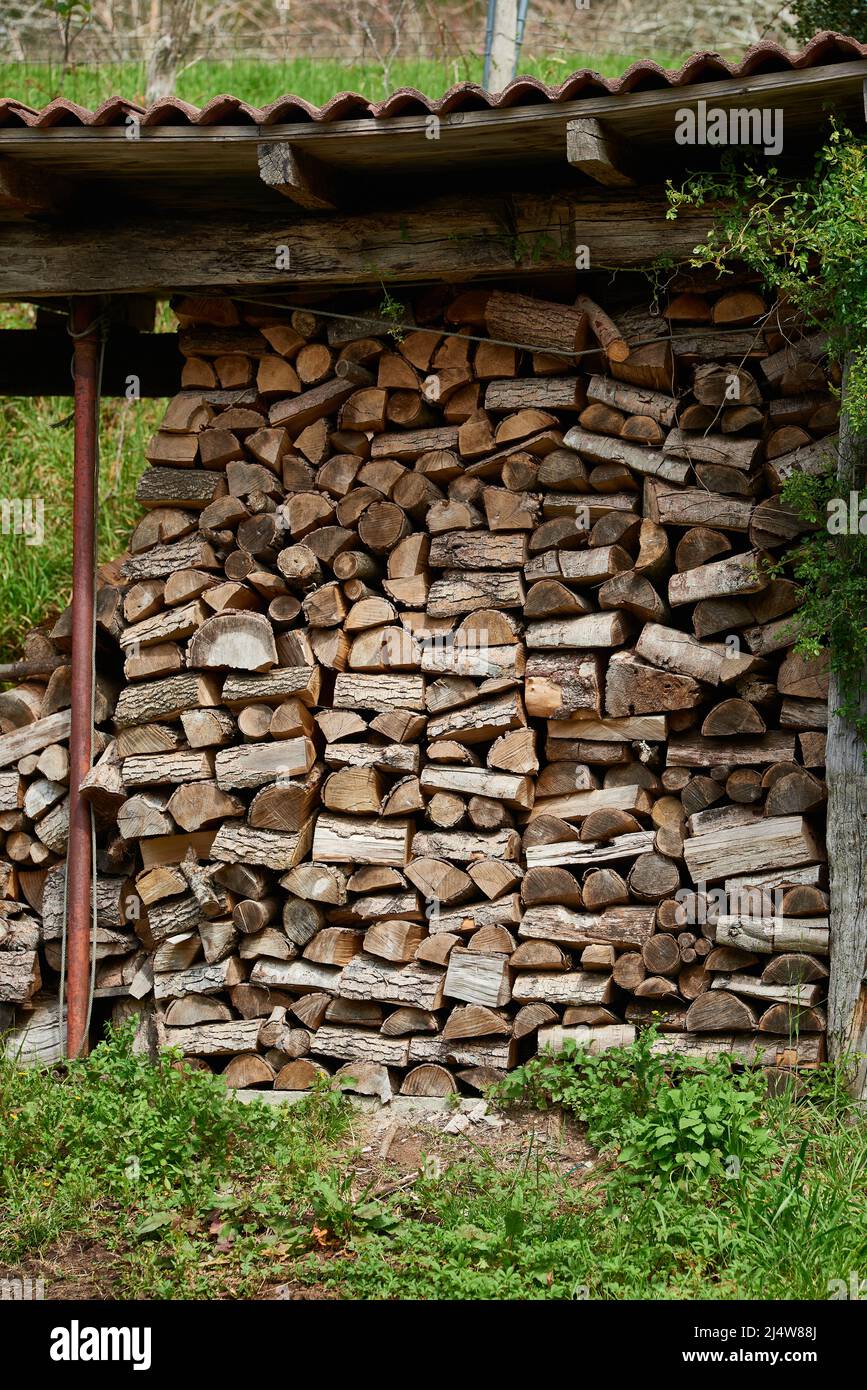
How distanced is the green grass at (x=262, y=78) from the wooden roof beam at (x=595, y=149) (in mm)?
7005

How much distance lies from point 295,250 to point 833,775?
2.88m

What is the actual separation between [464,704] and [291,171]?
2029 mm

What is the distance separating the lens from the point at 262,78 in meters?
12.1

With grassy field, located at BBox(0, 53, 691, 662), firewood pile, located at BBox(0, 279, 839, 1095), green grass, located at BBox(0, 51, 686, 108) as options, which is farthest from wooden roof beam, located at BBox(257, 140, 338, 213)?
green grass, located at BBox(0, 51, 686, 108)

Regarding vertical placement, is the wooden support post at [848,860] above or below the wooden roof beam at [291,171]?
below

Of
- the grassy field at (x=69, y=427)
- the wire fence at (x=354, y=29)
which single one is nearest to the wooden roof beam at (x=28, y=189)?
the grassy field at (x=69, y=427)

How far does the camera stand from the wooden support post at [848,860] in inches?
183

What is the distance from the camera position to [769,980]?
15.7 feet

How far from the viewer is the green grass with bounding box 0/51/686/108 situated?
37.5 ft

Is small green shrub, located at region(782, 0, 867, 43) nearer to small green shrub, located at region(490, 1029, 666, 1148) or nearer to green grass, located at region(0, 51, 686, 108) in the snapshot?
green grass, located at region(0, 51, 686, 108)

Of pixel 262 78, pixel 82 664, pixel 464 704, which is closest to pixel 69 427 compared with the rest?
pixel 82 664

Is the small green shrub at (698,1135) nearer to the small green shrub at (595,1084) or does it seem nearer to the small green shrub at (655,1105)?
the small green shrub at (655,1105)

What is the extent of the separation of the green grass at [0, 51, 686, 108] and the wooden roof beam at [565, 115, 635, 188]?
7.01 meters

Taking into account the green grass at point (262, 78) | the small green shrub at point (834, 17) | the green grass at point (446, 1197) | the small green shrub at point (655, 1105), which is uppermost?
the green grass at point (262, 78)
